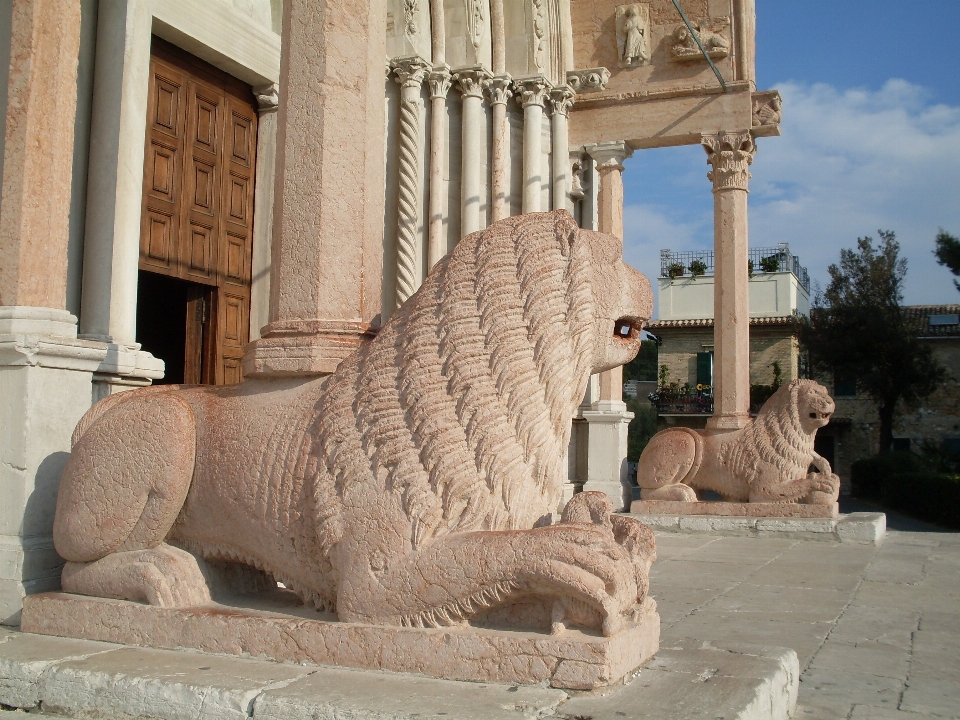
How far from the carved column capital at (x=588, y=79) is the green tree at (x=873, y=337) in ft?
51.2

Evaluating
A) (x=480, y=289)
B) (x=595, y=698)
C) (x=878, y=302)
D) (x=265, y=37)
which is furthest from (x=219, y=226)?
(x=878, y=302)

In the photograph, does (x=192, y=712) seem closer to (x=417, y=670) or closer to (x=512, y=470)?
(x=417, y=670)

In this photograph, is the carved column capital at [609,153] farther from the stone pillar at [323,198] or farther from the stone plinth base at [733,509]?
the stone pillar at [323,198]

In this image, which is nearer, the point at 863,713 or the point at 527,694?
the point at 527,694

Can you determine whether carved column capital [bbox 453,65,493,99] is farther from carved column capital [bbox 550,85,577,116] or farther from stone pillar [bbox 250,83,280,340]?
stone pillar [bbox 250,83,280,340]

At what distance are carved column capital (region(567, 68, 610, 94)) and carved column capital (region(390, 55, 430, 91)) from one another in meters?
2.09

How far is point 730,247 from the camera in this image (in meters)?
10.3

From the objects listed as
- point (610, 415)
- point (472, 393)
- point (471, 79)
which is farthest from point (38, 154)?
point (610, 415)

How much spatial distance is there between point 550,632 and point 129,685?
4.00 ft

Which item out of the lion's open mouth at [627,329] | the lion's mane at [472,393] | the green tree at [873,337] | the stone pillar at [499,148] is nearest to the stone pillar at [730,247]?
the stone pillar at [499,148]

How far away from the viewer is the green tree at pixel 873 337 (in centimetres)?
2378

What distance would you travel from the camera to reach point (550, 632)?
102 inches

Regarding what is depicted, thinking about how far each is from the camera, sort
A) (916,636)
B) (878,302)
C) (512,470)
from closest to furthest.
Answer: (512,470) < (916,636) < (878,302)

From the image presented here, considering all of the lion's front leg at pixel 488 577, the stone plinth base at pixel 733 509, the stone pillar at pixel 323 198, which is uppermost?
the stone pillar at pixel 323 198
